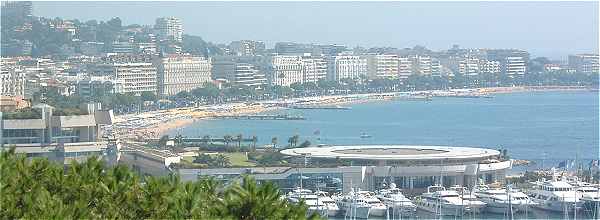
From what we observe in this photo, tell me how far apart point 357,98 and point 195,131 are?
10.2m

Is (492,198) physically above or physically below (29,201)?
below

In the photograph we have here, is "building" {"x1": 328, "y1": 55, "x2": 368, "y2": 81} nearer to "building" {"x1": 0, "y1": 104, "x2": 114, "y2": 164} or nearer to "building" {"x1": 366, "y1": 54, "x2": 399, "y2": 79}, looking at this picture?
"building" {"x1": 366, "y1": 54, "x2": 399, "y2": 79}

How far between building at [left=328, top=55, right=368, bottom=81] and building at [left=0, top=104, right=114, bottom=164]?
21.1 meters

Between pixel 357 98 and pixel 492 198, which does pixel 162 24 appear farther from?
pixel 492 198

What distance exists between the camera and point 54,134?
33.7 ft

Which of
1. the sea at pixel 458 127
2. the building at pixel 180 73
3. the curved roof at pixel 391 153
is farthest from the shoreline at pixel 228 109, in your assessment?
the curved roof at pixel 391 153

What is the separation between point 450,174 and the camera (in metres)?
11.0

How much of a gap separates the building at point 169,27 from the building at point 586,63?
10.4 m

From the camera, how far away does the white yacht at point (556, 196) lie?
9.92 metres

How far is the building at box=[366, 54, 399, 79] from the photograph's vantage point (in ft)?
107

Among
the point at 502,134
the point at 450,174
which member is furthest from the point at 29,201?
the point at 502,134

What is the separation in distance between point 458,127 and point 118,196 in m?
17.6

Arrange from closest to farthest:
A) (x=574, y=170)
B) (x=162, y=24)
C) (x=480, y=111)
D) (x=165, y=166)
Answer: (x=165, y=166) < (x=574, y=170) < (x=480, y=111) < (x=162, y=24)

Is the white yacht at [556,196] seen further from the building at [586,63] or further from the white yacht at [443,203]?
the building at [586,63]
